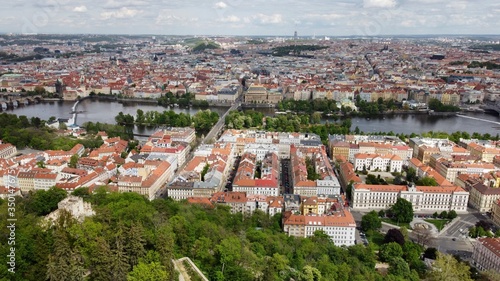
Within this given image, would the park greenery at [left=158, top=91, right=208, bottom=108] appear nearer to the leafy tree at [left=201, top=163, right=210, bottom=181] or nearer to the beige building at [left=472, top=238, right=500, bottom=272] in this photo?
the leafy tree at [left=201, top=163, right=210, bottom=181]

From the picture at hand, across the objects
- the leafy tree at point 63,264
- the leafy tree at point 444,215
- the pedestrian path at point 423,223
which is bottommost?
the pedestrian path at point 423,223

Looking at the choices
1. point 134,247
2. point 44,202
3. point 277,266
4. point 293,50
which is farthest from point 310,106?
point 293,50

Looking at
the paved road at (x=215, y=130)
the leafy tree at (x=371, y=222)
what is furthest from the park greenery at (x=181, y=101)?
Result: the leafy tree at (x=371, y=222)

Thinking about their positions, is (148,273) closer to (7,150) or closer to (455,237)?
(455,237)

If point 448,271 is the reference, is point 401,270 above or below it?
below

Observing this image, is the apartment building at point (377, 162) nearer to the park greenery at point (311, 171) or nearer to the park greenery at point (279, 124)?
the park greenery at point (311, 171)

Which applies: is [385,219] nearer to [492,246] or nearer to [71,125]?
[492,246]
